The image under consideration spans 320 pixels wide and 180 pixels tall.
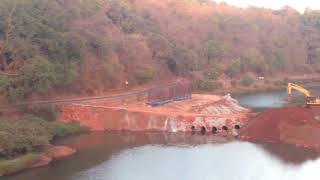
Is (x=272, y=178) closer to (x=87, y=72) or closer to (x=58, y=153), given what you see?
(x=58, y=153)

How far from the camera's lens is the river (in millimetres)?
44188

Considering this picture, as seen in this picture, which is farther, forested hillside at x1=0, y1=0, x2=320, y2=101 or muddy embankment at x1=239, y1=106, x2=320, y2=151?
forested hillside at x1=0, y1=0, x2=320, y2=101

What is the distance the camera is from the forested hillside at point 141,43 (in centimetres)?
6531

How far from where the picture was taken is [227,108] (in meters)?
70.3

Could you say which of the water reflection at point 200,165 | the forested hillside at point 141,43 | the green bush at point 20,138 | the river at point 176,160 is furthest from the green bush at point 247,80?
the green bush at point 20,138

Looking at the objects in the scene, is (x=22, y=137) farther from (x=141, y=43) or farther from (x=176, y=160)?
(x=141, y=43)

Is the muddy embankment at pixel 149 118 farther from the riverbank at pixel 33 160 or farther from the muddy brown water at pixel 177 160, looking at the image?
the riverbank at pixel 33 160

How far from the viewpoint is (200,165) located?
46.9m

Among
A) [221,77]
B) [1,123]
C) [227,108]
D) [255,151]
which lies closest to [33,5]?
[1,123]

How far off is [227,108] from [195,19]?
49596 millimetres

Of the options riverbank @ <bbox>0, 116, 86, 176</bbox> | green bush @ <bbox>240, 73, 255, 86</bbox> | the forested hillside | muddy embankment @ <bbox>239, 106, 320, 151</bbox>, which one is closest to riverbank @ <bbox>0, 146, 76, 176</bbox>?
riverbank @ <bbox>0, 116, 86, 176</bbox>

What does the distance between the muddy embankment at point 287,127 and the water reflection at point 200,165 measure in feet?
10.2

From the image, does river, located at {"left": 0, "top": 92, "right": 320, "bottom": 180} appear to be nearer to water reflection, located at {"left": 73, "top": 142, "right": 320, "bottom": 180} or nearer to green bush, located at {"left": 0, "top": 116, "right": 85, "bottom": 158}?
water reflection, located at {"left": 73, "top": 142, "right": 320, "bottom": 180}

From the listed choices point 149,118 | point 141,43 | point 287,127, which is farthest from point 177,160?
point 141,43
